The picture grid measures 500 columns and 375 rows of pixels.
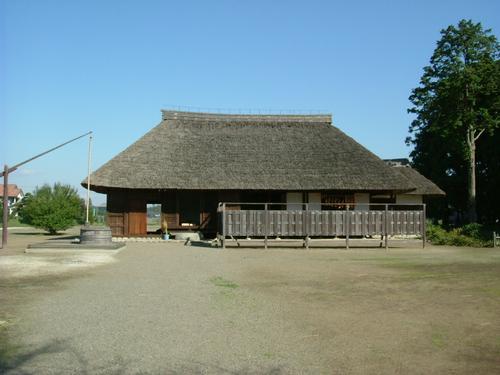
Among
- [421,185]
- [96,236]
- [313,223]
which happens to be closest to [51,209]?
[96,236]

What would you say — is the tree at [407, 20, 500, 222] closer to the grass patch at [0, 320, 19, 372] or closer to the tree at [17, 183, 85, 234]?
the tree at [17, 183, 85, 234]

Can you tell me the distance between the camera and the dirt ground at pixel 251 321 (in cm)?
581

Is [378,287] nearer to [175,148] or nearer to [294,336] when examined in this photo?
[294,336]

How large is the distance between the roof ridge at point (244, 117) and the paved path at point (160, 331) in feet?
68.5

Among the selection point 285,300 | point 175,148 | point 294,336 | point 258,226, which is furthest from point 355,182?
point 294,336

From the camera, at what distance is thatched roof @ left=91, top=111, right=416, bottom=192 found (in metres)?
26.4

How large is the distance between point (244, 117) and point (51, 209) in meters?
14.0

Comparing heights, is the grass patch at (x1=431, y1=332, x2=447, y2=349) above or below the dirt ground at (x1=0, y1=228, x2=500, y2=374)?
below

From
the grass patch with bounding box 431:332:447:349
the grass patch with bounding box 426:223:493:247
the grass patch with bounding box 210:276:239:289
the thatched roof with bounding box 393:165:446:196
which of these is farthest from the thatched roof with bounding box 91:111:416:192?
the grass patch with bounding box 431:332:447:349

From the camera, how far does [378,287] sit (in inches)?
445

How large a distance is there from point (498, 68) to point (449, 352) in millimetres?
28645

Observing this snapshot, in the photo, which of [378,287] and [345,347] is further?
[378,287]

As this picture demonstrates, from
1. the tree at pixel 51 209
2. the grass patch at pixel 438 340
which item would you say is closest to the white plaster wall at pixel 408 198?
the tree at pixel 51 209

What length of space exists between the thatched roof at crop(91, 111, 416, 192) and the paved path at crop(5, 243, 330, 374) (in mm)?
14548
